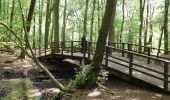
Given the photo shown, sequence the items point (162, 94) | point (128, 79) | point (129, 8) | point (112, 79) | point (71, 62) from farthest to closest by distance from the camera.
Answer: point (129, 8)
point (71, 62)
point (112, 79)
point (128, 79)
point (162, 94)

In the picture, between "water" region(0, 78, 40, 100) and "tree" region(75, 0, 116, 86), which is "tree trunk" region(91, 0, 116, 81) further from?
"water" region(0, 78, 40, 100)

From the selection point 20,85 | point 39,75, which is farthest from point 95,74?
point 39,75

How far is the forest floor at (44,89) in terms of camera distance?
1235 centimetres

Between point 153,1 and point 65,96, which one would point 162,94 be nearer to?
point 65,96

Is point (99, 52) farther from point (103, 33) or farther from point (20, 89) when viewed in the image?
point (20, 89)

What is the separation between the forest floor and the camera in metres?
12.4

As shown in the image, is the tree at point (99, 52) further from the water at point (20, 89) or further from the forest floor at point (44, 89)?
the water at point (20, 89)

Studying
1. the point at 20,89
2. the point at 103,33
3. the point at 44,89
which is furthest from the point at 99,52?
the point at 20,89

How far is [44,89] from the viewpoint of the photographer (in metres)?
15.8

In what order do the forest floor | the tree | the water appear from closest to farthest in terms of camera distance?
the forest floor < the tree < the water

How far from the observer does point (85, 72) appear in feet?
44.3

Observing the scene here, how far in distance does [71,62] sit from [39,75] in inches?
271

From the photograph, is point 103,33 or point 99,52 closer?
point 103,33

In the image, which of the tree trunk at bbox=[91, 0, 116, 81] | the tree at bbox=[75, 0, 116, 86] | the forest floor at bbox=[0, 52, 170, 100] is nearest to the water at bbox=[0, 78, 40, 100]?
the forest floor at bbox=[0, 52, 170, 100]
